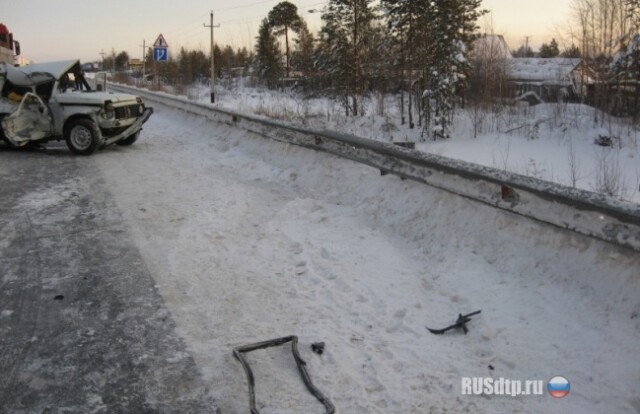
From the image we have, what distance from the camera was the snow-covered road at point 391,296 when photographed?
3.12 meters

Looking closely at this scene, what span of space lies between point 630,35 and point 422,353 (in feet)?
54.0

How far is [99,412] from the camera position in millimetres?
2834

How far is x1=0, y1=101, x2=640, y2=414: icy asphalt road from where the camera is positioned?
3.07 metres

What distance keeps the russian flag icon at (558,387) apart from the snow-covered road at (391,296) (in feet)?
0.15

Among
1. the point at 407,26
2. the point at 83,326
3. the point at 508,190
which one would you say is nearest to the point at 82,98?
the point at 83,326

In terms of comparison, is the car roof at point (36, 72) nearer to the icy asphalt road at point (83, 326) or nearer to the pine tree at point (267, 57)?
the icy asphalt road at point (83, 326)

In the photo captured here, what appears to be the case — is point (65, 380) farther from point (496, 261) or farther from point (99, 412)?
point (496, 261)

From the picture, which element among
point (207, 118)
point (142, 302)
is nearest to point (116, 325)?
point (142, 302)

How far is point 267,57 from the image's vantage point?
61.1 meters

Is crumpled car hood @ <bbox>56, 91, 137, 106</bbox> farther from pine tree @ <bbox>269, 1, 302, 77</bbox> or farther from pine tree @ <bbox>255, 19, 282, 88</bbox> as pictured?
pine tree @ <bbox>269, 1, 302, 77</bbox>

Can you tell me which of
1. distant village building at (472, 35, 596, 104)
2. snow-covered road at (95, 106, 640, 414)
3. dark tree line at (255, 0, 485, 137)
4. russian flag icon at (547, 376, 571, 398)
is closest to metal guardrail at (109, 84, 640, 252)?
snow-covered road at (95, 106, 640, 414)

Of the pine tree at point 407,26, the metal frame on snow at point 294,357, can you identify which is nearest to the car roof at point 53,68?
the metal frame on snow at point 294,357

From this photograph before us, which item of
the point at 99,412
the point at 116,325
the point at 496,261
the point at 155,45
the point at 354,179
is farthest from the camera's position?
the point at 155,45

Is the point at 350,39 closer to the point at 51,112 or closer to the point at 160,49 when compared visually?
the point at 160,49
